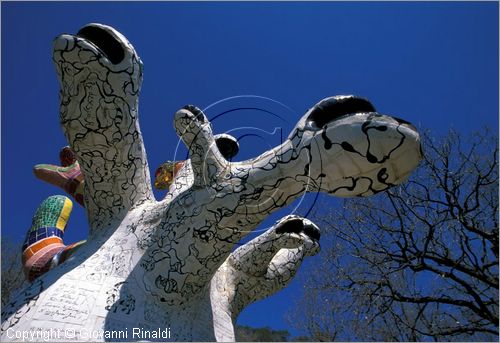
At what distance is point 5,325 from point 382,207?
260 inches

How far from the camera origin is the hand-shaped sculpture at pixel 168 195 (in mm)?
2939

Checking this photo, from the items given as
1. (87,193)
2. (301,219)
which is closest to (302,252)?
(301,219)

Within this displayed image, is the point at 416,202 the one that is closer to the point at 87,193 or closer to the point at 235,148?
the point at 235,148

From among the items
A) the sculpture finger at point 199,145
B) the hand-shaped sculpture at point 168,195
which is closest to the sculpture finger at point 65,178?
the hand-shaped sculpture at point 168,195

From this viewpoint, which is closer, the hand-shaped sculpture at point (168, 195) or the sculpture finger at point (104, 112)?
the hand-shaped sculpture at point (168, 195)

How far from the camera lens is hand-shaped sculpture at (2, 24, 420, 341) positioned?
2.94m

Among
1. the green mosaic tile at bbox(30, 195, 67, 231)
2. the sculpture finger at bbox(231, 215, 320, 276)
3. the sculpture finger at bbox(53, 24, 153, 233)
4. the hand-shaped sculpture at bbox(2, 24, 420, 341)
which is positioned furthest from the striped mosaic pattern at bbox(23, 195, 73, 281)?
the sculpture finger at bbox(231, 215, 320, 276)

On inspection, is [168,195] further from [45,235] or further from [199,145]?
[45,235]

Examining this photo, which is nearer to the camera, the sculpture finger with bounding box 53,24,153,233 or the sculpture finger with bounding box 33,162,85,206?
the sculpture finger with bounding box 53,24,153,233

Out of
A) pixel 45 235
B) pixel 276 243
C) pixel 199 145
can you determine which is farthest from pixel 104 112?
pixel 276 243

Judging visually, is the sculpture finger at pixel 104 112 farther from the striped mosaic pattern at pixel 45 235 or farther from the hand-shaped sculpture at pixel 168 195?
the striped mosaic pattern at pixel 45 235

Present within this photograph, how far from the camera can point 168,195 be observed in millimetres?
4215

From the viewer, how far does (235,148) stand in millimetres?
4816

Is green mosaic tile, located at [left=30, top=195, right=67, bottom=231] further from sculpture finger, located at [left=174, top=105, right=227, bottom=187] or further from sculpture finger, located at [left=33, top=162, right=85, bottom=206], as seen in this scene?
sculpture finger, located at [left=174, top=105, right=227, bottom=187]
